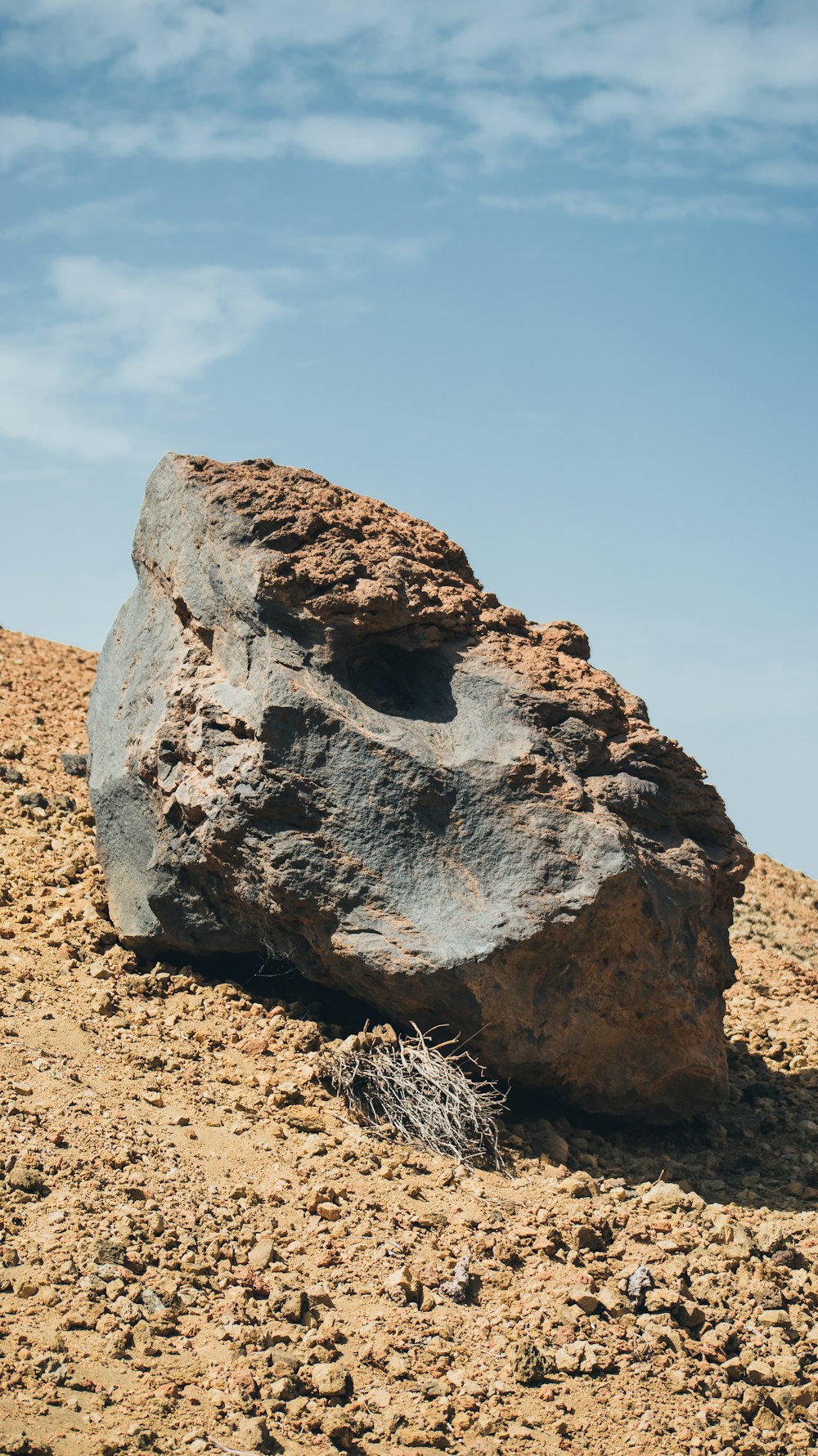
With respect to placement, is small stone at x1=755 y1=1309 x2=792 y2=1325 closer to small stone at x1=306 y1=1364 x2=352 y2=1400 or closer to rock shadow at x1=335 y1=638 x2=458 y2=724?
small stone at x1=306 y1=1364 x2=352 y2=1400

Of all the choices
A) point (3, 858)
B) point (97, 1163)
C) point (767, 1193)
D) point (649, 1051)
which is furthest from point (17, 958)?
point (767, 1193)

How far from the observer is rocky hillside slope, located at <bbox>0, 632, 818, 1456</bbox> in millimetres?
4066

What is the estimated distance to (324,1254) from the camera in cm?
477

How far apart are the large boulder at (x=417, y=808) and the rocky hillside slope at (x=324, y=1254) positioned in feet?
1.51

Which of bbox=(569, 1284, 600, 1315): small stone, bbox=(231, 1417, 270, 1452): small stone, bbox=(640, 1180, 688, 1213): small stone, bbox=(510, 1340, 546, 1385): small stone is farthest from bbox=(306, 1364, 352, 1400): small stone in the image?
bbox=(640, 1180, 688, 1213): small stone

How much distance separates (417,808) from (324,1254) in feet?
6.27

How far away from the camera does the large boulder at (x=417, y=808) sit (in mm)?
5648

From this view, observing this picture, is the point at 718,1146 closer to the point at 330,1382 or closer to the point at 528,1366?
the point at 528,1366

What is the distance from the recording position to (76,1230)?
459cm

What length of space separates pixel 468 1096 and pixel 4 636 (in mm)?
8690

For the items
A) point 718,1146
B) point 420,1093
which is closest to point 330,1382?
point 420,1093

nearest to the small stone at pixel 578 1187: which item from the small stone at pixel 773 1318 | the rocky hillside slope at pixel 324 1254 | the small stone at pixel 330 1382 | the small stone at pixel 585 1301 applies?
the rocky hillside slope at pixel 324 1254

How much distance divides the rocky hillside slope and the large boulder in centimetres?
46

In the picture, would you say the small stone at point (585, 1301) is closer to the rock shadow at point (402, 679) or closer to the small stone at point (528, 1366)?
the small stone at point (528, 1366)
